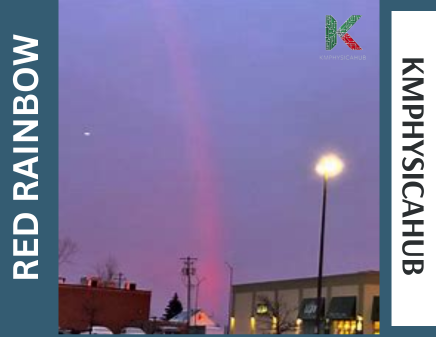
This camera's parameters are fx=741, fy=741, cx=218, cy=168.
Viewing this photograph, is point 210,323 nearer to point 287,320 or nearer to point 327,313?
point 287,320

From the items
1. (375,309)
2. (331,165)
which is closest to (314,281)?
(375,309)

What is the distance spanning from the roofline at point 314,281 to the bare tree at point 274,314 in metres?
1.42

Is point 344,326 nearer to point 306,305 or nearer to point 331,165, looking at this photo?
point 306,305

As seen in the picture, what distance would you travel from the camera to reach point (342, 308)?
194ft

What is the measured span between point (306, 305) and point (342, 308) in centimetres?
546

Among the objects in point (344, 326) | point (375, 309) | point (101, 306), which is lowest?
point (344, 326)

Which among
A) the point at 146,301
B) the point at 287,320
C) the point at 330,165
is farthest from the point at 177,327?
the point at 330,165

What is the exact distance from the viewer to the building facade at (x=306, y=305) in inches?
2248

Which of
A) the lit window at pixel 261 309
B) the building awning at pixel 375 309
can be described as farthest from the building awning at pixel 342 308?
A: the lit window at pixel 261 309

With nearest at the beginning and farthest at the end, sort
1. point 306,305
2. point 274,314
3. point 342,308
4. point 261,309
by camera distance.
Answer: point 342,308, point 306,305, point 274,314, point 261,309

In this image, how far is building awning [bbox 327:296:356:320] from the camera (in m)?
57.3

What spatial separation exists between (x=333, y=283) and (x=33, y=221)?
2140 inches

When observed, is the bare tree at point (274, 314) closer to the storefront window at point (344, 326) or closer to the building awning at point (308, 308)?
the building awning at point (308, 308)

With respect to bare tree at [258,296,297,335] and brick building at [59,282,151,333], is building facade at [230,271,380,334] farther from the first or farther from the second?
brick building at [59,282,151,333]
